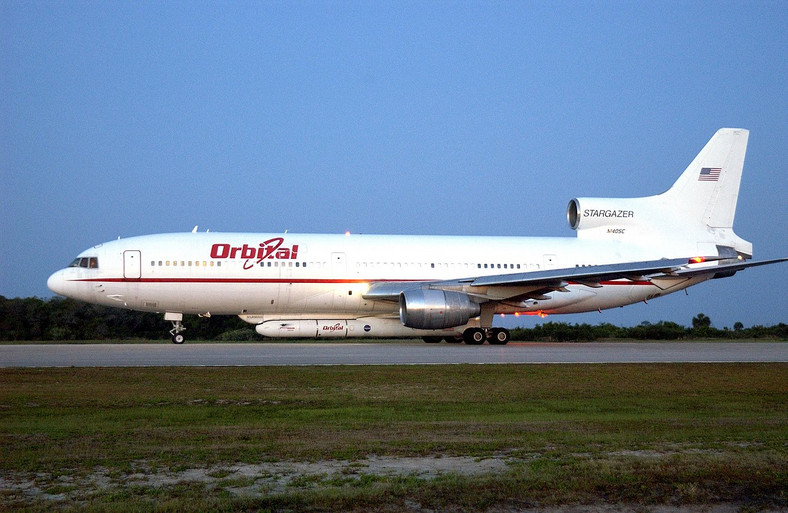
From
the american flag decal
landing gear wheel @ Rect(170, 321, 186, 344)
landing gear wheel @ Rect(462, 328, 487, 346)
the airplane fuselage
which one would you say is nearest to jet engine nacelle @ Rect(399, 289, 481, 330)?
landing gear wheel @ Rect(462, 328, 487, 346)

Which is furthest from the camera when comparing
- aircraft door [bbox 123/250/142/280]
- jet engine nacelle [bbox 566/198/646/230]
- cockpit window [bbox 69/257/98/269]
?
jet engine nacelle [bbox 566/198/646/230]

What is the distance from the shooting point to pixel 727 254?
33344 mm

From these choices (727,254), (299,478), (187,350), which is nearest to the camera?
(299,478)

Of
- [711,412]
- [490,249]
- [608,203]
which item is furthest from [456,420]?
[608,203]

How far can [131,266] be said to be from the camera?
2697cm

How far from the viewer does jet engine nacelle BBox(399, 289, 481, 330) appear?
25922 mm

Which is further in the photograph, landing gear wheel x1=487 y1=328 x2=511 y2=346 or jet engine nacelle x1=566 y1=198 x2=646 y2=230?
jet engine nacelle x1=566 y1=198 x2=646 y2=230

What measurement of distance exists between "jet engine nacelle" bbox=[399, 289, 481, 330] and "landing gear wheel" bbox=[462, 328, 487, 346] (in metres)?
2.14

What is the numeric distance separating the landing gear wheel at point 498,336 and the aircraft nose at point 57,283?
14.3 metres

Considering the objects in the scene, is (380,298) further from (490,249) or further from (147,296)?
(147,296)

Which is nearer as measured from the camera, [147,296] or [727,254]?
[147,296]

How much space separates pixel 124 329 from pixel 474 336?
21.8 meters

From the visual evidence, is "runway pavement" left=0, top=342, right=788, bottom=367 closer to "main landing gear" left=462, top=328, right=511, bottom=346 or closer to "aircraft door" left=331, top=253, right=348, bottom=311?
"main landing gear" left=462, top=328, right=511, bottom=346

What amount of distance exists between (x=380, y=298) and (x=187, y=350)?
7.46 metres
